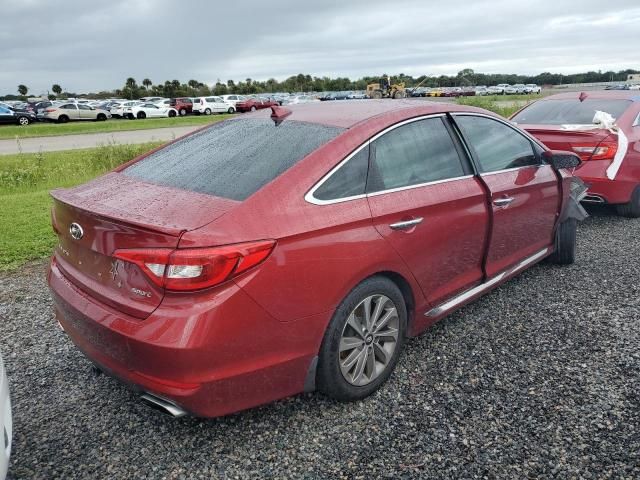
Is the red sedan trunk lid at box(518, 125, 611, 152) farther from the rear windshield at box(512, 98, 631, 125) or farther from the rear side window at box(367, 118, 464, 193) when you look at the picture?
the rear side window at box(367, 118, 464, 193)

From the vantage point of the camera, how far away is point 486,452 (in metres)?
2.54

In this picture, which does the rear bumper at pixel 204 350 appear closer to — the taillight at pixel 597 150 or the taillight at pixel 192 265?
the taillight at pixel 192 265

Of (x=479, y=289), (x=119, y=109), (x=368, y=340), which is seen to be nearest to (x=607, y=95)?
(x=479, y=289)

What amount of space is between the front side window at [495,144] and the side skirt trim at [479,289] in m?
0.78

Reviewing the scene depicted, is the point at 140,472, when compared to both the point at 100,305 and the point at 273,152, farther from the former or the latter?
the point at 273,152

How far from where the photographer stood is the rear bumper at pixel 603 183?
626 centimetres

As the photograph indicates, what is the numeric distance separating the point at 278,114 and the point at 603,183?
15.4 feet

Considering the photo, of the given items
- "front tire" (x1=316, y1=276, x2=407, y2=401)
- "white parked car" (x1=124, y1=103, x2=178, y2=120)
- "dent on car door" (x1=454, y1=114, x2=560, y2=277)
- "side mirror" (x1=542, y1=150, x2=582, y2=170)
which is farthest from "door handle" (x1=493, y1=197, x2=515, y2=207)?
"white parked car" (x1=124, y1=103, x2=178, y2=120)

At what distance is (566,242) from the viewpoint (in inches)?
189

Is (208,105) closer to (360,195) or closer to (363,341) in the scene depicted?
(360,195)

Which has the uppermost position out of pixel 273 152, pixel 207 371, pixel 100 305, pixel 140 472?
pixel 273 152

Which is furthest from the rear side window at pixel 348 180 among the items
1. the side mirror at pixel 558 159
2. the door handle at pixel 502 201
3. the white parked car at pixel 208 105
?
the white parked car at pixel 208 105

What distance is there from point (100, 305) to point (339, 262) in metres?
1.16

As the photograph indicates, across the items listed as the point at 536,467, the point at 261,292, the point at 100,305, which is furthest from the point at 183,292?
the point at 536,467
